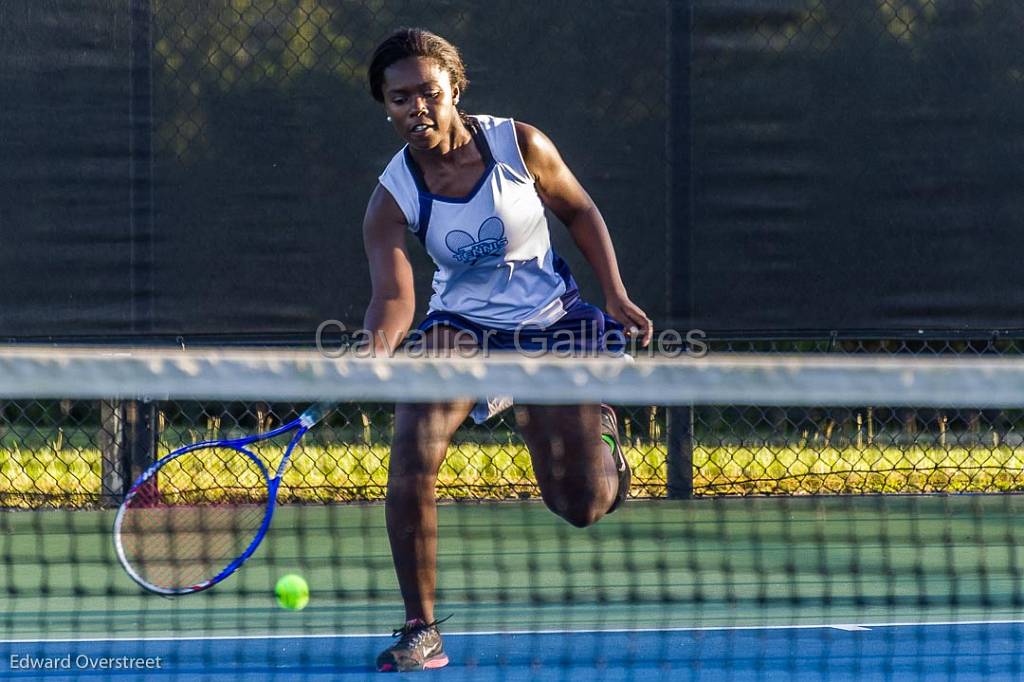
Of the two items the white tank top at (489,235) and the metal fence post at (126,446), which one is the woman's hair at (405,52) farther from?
the metal fence post at (126,446)

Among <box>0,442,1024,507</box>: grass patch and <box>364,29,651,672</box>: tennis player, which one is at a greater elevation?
<box>364,29,651,672</box>: tennis player

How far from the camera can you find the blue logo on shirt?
357 cm

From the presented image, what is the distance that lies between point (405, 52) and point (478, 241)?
48 centimetres

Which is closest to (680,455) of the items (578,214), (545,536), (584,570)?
(545,536)

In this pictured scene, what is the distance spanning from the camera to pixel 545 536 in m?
5.24

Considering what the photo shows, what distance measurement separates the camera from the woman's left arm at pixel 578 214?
371 cm

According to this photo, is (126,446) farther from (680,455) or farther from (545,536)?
(680,455)

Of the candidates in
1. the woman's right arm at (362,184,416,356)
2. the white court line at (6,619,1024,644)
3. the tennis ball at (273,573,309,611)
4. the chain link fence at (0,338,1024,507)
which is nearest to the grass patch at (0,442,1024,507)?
the chain link fence at (0,338,1024,507)

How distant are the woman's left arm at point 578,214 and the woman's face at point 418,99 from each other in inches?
10.2

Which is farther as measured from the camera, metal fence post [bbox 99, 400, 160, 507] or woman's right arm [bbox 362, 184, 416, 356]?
metal fence post [bbox 99, 400, 160, 507]

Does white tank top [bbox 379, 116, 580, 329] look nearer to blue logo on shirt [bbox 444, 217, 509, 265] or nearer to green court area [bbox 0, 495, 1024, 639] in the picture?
blue logo on shirt [bbox 444, 217, 509, 265]

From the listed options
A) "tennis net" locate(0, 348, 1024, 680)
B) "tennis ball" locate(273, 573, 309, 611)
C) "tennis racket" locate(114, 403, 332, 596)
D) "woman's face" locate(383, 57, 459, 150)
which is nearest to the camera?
"tennis net" locate(0, 348, 1024, 680)

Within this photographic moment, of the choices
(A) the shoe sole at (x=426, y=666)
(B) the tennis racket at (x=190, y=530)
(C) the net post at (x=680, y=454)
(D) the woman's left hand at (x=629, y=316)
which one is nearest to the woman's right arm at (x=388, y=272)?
(B) the tennis racket at (x=190, y=530)

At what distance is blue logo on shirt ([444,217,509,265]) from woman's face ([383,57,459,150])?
0.22 meters
